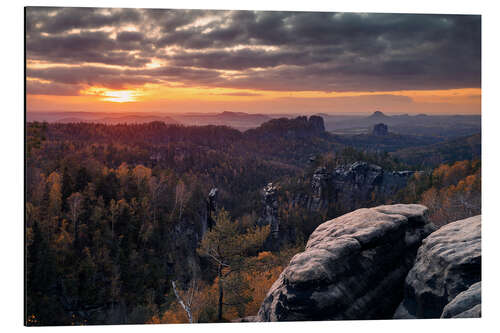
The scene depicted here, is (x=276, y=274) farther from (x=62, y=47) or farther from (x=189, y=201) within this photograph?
(x=62, y=47)

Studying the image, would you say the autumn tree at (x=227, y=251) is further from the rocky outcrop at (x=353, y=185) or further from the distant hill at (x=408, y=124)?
the distant hill at (x=408, y=124)

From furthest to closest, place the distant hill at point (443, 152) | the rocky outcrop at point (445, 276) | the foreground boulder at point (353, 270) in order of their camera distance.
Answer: the distant hill at point (443, 152) < the foreground boulder at point (353, 270) < the rocky outcrop at point (445, 276)

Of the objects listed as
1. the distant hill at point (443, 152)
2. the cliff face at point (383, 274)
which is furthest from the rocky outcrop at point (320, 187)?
the cliff face at point (383, 274)

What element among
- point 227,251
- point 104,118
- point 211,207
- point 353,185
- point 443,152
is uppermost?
point 104,118

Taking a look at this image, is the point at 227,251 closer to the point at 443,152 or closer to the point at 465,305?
the point at 465,305

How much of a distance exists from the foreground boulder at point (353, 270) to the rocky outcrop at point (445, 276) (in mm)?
346

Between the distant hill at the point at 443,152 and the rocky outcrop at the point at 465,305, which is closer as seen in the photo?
the rocky outcrop at the point at 465,305

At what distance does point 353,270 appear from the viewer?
6.70 meters

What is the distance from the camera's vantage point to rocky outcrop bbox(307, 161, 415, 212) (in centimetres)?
1056

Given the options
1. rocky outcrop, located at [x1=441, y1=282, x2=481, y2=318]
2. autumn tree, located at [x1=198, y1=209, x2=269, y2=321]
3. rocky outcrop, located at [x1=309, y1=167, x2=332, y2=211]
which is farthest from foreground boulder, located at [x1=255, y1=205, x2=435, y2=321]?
rocky outcrop, located at [x1=309, y1=167, x2=332, y2=211]

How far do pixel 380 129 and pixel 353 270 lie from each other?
5072 mm

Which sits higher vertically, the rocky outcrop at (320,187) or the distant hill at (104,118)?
the distant hill at (104,118)

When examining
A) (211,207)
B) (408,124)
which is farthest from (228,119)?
(408,124)

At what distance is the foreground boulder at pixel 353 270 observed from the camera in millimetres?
6391
